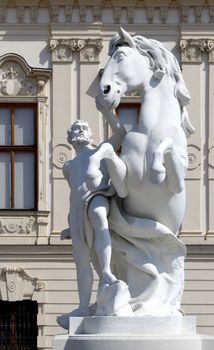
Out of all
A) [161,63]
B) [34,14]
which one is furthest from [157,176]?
[34,14]

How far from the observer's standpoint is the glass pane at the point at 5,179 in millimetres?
25781

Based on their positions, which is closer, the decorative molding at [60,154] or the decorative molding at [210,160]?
the decorative molding at [60,154]

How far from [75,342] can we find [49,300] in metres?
15.0

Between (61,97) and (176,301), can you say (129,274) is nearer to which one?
(176,301)

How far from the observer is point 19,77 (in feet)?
84.4

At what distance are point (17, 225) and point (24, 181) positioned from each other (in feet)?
2.35

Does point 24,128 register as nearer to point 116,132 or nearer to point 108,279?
point 116,132

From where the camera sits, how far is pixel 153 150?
1074 centimetres

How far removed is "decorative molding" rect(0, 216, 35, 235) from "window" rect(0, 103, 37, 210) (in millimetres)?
237

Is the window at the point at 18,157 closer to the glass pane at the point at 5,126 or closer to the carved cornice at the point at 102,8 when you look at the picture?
the glass pane at the point at 5,126

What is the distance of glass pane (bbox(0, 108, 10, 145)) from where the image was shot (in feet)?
84.9

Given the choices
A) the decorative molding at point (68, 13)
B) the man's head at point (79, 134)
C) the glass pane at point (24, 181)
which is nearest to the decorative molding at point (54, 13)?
the decorative molding at point (68, 13)

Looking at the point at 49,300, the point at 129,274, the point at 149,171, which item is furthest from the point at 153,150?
the point at 49,300

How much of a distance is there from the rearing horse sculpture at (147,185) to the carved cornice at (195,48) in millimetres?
14868
